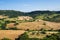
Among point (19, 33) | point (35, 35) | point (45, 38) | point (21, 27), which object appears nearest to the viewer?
point (45, 38)

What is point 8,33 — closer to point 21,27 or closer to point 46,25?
point 21,27

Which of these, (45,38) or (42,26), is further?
(42,26)

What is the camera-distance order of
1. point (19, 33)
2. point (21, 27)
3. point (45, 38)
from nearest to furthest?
1. point (45, 38)
2. point (19, 33)
3. point (21, 27)

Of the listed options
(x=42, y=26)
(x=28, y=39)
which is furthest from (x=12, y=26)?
(x=28, y=39)

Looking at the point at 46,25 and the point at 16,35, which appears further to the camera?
the point at 46,25

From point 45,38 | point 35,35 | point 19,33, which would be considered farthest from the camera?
point 19,33

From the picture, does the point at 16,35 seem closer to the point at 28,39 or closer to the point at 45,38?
the point at 28,39

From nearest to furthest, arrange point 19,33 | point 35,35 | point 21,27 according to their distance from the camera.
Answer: point 35,35, point 19,33, point 21,27

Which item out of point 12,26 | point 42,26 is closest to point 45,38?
point 42,26
